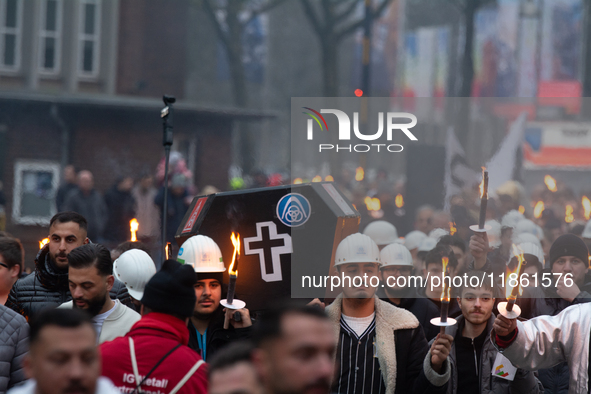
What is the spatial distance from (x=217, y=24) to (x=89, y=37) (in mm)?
4394

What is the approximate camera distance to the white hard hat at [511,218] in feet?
23.1

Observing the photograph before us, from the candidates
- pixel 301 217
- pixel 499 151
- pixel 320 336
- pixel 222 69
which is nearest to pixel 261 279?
pixel 301 217

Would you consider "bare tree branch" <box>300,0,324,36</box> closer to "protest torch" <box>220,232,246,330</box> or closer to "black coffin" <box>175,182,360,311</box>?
"black coffin" <box>175,182,360,311</box>

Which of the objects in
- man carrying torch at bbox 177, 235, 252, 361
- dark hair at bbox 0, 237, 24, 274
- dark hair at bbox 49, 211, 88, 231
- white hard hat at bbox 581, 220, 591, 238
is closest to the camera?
man carrying torch at bbox 177, 235, 252, 361

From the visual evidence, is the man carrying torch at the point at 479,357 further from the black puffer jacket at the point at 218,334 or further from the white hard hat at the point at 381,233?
A: the white hard hat at the point at 381,233

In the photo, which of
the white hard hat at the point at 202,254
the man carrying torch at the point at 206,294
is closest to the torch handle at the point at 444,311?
the man carrying torch at the point at 206,294

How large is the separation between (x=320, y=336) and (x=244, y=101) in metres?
22.7

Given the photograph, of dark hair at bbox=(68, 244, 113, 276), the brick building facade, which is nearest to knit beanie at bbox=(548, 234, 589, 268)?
dark hair at bbox=(68, 244, 113, 276)

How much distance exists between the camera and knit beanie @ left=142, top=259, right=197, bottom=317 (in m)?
4.02

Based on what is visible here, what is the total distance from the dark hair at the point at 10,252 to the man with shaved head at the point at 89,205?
881cm

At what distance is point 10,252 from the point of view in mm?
5578

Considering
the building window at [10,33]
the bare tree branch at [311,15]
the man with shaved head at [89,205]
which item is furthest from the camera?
the bare tree branch at [311,15]

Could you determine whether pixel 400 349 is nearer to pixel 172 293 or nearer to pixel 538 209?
pixel 172 293

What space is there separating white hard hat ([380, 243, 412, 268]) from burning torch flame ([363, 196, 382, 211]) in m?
5.47
